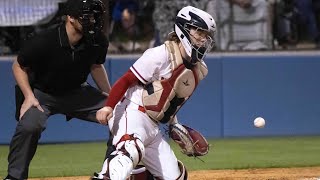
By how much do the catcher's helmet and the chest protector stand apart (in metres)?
0.09

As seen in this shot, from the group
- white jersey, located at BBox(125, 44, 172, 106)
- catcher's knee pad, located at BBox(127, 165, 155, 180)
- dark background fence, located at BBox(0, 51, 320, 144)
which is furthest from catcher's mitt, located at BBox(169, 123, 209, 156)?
dark background fence, located at BBox(0, 51, 320, 144)

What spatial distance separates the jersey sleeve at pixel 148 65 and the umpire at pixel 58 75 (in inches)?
29.5

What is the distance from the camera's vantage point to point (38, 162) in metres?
9.39

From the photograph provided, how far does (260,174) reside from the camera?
8.19m

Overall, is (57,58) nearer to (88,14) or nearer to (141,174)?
(88,14)

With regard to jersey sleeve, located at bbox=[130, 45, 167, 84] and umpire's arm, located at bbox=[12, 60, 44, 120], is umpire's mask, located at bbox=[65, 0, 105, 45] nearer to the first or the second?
umpire's arm, located at bbox=[12, 60, 44, 120]

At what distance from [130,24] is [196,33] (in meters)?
6.00

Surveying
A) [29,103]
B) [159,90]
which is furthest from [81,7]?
[159,90]

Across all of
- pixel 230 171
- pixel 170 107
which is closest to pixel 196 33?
pixel 170 107

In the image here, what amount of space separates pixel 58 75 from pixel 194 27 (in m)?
1.34

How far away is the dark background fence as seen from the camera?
445 inches

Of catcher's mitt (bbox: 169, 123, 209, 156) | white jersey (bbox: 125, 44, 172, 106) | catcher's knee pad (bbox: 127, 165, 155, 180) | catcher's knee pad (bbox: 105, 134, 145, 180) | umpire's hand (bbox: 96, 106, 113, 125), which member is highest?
white jersey (bbox: 125, 44, 172, 106)

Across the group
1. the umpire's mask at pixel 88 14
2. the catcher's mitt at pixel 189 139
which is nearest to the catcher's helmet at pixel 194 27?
the catcher's mitt at pixel 189 139

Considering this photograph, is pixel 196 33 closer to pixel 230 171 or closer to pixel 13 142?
pixel 13 142
